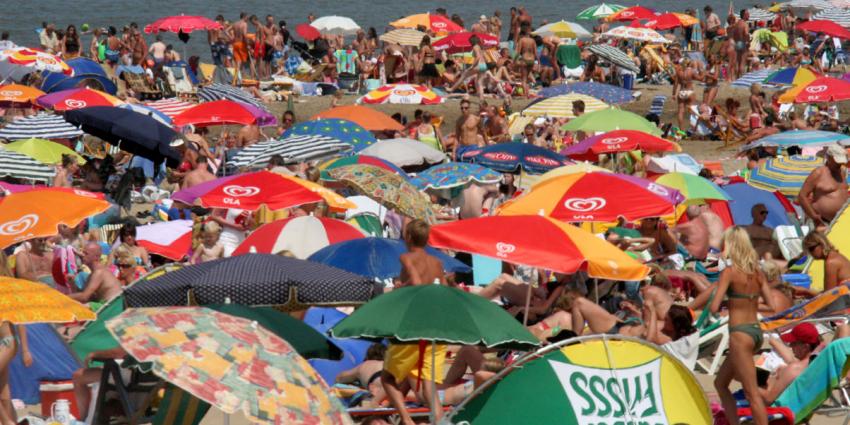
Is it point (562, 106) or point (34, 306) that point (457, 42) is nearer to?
point (562, 106)

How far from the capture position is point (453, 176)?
14781 millimetres

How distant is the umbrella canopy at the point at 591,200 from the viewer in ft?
37.0

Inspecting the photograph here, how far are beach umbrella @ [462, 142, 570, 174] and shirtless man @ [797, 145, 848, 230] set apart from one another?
8.64 ft

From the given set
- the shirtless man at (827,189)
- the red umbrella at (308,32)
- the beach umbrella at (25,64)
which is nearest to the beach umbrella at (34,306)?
the shirtless man at (827,189)

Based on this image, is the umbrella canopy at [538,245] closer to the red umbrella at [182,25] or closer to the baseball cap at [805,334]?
the baseball cap at [805,334]

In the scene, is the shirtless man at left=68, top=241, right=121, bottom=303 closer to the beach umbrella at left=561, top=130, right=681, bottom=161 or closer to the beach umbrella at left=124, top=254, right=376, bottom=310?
the beach umbrella at left=124, top=254, right=376, bottom=310

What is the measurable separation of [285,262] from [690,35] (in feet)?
76.2

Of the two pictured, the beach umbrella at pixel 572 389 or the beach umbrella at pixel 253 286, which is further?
the beach umbrella at pixel 253 286

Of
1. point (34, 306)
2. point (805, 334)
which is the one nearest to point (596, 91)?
point (805, 334)

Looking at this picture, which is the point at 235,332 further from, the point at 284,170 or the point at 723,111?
the point at 723,111

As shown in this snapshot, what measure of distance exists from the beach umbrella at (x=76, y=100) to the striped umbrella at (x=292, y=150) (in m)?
4.07

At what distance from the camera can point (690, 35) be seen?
3075 centimetres

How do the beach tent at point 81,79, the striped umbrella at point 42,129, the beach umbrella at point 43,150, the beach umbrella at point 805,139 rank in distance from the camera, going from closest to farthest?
the beach umbrella at point 805,139, the beach umbrella at point 43,150, the striped umbrella at point 42,129, the beach tent at point 81,79

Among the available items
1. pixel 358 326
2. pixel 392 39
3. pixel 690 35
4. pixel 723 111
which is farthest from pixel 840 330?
pixel 690 35
